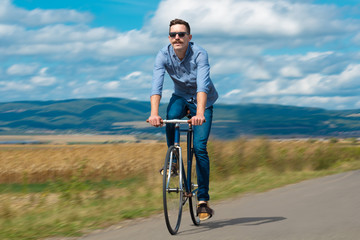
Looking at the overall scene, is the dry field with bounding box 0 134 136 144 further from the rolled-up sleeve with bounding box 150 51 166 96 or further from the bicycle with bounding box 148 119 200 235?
the rolled-up sleeve with bounding box 150 51 166 96

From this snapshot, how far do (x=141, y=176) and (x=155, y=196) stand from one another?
3908mm

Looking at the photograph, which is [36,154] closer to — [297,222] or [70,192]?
[70,192]

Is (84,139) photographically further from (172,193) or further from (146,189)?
(172,193)

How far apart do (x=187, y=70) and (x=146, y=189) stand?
15.3ft

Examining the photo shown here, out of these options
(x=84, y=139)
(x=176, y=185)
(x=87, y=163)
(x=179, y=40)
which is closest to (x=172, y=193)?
(x=176, y=185)

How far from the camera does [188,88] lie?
246 inches

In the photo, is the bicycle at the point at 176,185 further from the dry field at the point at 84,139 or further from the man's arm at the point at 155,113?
the dry field at the point at 84,139

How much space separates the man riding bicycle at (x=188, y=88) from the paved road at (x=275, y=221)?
1.82ft

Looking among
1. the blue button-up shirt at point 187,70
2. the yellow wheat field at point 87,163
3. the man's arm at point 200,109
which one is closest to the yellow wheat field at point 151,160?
the yellow wheat field at point 87,163

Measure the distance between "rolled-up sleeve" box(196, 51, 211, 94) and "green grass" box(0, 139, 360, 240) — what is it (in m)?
2.10

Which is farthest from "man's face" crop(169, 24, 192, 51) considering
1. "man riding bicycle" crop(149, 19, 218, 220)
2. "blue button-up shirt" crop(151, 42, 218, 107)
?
"blue button-up shirt" crop(151, 42, 218, 107)

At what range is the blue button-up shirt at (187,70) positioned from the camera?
598 cm

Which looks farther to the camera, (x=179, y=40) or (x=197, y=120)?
(x=179, y=40)

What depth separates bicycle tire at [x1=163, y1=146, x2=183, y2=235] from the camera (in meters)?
5.57
